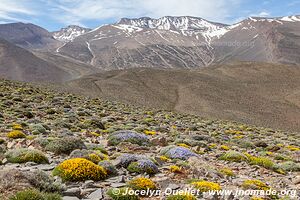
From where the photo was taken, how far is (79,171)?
8.89 metres

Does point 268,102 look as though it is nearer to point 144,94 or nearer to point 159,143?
point 144,94

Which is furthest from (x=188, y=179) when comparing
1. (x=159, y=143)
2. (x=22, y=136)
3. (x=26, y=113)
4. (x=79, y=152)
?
(x=26, y=113)

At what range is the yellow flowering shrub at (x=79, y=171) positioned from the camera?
877 cm

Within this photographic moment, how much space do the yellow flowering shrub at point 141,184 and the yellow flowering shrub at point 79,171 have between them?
91 centimetres

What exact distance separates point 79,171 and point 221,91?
98827 millimetres

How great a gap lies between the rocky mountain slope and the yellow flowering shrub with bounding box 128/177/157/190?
65665 millimetres

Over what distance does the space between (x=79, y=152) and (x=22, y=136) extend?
16.1 feet

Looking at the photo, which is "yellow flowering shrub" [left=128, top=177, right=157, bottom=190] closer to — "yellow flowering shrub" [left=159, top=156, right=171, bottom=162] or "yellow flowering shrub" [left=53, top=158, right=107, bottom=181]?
"yellow flowering shrub" [left=53, top=158, right=107, bottom=181]

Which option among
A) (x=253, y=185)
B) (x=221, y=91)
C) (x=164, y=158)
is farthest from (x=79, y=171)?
(x=221, y=91)

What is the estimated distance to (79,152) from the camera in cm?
1109

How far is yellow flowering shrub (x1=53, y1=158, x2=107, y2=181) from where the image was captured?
8.77 metres

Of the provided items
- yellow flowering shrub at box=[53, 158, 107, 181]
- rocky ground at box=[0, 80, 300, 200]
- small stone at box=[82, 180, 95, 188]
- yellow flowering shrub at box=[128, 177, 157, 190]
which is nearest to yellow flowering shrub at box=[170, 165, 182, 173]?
rocky ground at box=[0, 80, 300, 200]

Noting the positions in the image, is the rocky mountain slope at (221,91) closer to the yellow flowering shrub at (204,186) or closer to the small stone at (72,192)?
the yellow flowering shrub at (204,186)

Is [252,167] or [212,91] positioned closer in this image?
[252,167]
